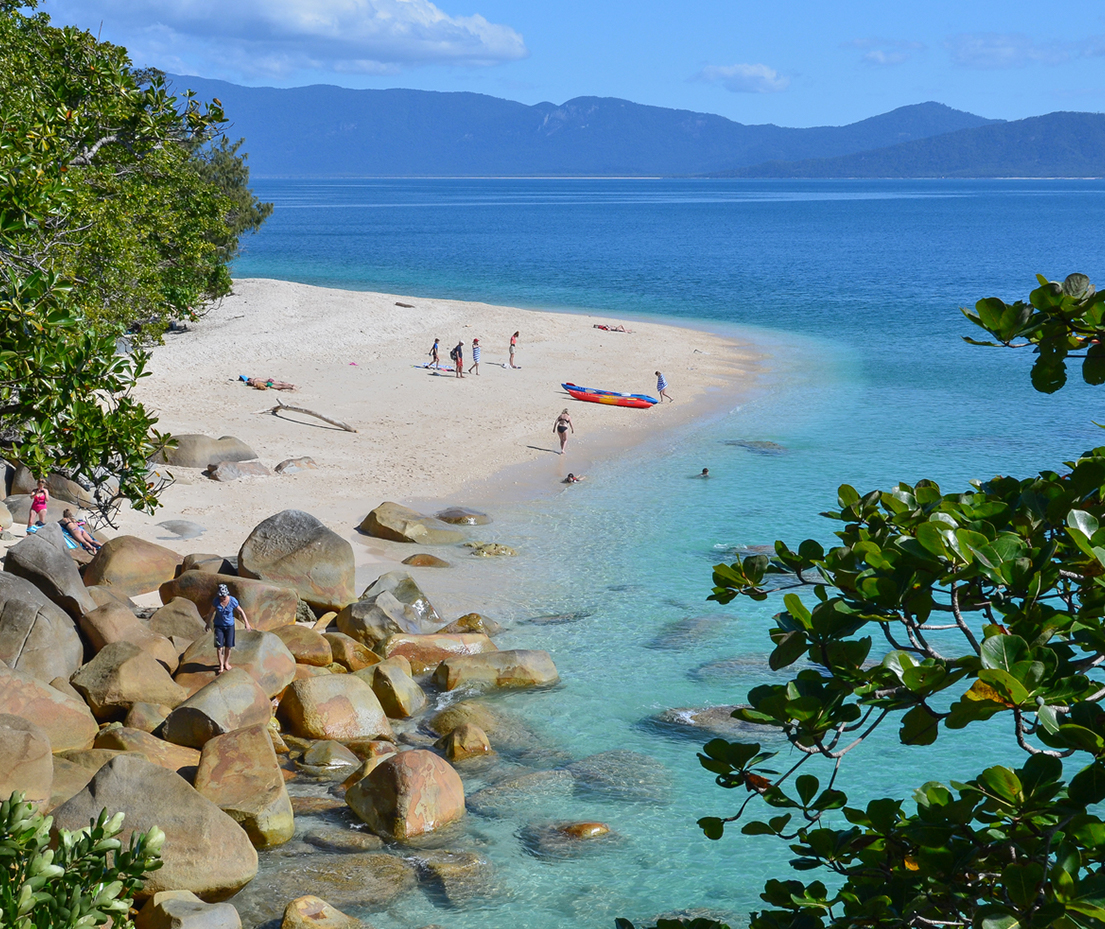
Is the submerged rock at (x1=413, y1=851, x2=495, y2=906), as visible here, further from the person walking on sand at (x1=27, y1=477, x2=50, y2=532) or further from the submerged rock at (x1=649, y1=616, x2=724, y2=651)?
the person walking on sand at (x1=27, y1=477, x2=50, y2=532)

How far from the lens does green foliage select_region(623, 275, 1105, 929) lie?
3.47 meters

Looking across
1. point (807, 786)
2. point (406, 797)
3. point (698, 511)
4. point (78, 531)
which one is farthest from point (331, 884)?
point (698, 511)

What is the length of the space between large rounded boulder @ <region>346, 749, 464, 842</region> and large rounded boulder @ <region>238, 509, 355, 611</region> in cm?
622

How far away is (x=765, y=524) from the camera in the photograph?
A: 23984mm

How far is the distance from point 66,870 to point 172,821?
541 centimetres

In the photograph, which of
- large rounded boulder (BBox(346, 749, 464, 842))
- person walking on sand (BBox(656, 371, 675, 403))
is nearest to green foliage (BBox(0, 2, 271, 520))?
large rounded boulder (BBox(346, 749, 464, 842))

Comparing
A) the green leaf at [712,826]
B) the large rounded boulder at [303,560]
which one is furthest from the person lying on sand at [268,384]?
the green leaf at [712,826]

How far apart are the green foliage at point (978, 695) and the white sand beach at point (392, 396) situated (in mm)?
17797

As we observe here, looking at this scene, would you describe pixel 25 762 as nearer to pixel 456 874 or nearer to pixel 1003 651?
pixel 456 874

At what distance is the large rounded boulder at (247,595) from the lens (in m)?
16.2

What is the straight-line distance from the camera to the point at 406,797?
11.9 m

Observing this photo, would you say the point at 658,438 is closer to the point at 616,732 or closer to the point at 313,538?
the point at 313,538

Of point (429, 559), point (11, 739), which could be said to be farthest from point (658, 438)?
point (11, 739)

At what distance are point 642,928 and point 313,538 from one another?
9958 millimetres
